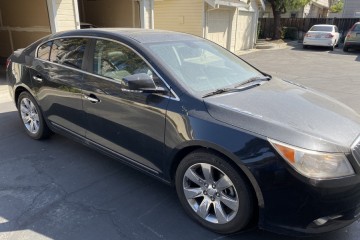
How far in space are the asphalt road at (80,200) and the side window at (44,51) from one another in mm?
1165

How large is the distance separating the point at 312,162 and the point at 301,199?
10.5 inches

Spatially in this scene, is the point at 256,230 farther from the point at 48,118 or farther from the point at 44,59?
the point at 44,59

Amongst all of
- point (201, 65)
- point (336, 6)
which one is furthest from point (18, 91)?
point (336, 6)

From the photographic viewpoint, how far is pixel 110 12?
13289 mm

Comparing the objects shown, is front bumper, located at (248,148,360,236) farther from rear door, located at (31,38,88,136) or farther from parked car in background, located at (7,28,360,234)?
rear door, located at (31,38,88,136)

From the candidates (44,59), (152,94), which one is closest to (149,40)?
(152,94)

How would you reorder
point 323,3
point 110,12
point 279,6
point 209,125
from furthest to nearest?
point 323,3
point 279,6
point 110,12
point 209,125

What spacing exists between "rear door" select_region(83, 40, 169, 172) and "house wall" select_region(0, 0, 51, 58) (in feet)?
23.6

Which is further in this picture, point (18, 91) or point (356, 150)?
point (18, 91)

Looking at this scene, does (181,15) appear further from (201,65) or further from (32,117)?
(201,65)

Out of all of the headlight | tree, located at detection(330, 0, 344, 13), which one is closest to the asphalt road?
the headlight

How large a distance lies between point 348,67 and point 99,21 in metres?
10.8

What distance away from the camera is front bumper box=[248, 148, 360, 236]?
213 cm

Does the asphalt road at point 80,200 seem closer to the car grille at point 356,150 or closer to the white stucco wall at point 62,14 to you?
the car grille at point 356,150
